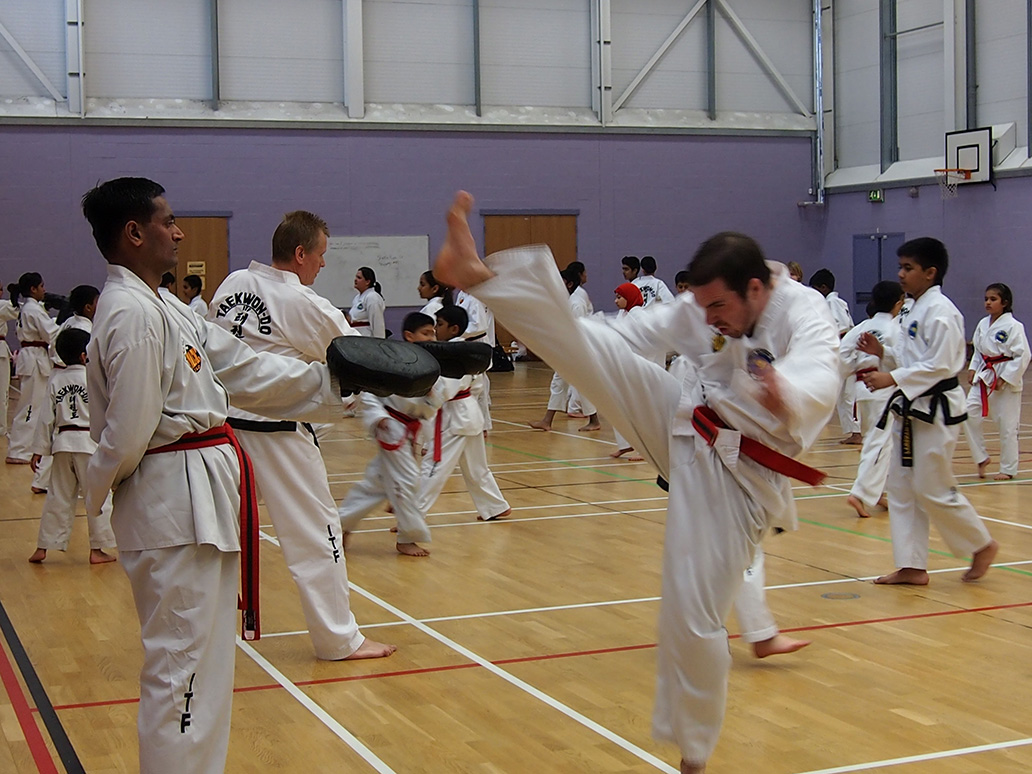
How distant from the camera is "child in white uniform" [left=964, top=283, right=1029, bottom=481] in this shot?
9438mm

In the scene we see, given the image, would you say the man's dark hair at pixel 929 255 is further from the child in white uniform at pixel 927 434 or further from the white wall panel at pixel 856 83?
the white wall panel at pixel 856 83

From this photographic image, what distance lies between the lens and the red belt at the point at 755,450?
3.34 metres

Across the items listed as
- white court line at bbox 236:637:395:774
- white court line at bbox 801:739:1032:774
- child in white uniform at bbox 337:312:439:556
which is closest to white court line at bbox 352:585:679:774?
white court line at bbox 801:739:1032:774

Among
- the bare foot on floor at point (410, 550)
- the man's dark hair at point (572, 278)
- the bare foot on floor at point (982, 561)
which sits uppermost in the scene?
the man's dark hair at point (572, 278)

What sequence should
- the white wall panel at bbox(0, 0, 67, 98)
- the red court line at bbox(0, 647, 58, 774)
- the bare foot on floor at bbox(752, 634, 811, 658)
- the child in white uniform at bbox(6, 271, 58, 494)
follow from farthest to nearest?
the white wall panel at bbox(0, 0, 67, 98)
the child in white uniform at bbox(6, 271, 58, 494)
the bare foot on floor at bbox(752, 634, 811, 658)
the red court line at bbox(0, 647, 58, 774)

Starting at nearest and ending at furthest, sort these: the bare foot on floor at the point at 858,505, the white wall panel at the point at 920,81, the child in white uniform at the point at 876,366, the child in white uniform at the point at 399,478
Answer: the child in white uniform at the point at 399,478, the child in white uniform at the point at 876,366, the bare foot on floor at the point at 858,505, the white wall panel at the point at 920,81

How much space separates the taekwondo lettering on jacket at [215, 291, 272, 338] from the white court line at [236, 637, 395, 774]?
1331 millimetres

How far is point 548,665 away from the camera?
4.76 meters

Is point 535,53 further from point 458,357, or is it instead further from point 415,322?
point 458,357

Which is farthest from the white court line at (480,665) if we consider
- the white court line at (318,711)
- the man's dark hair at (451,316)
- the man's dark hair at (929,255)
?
the man's dark hair at (451,316)

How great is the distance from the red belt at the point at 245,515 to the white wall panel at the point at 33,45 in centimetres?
1581

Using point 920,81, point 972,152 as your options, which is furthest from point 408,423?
point 920,81

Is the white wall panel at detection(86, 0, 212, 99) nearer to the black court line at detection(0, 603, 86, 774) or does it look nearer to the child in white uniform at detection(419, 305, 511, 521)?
the child in white uniform at detection(419, 305, 511, 521)

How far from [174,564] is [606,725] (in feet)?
5.68
